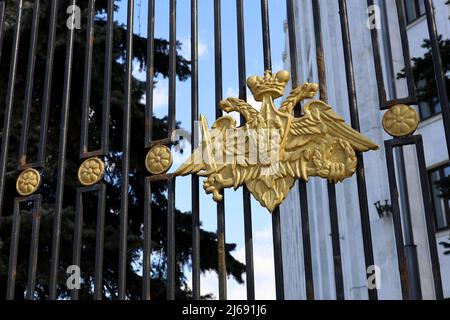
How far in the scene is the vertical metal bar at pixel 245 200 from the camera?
412 centimetres

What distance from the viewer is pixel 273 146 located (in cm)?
426

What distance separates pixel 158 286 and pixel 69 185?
66.2 inches

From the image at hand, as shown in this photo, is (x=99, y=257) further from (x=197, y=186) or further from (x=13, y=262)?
(x=197, y=186)

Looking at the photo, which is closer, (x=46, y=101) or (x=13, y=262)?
(x=13, y=262)

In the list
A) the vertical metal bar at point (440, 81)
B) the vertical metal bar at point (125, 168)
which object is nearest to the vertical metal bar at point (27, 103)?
the vertical metal bar at point (125, 168)

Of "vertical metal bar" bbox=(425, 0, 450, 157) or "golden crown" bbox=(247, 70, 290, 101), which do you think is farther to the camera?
"golden crown" bbox=(247, 70, 290, 101)

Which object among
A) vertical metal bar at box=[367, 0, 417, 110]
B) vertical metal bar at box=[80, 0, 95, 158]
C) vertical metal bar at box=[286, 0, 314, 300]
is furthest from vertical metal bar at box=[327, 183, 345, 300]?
vertical metal bar at box=[80, 0, 95, 158]

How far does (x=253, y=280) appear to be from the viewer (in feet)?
13.5

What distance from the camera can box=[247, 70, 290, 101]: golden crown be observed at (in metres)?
4.43

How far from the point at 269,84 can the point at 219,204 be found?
0.84 meters

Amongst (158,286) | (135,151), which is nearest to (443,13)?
(135,151)

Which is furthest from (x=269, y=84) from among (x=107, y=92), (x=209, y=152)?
(x=107, y=92)
